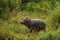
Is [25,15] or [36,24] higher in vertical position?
[36,24]

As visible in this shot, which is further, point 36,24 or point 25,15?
point 25,15

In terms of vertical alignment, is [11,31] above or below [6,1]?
below

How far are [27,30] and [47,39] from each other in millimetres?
1688

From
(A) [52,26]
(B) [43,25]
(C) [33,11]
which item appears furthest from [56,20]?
(C) [33,11]

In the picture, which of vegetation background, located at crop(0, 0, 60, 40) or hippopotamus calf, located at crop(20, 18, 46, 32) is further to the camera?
hippopotamus calf, located at crop(20, 18, 46, 32)

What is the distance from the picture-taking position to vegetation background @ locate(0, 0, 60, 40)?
739 cm

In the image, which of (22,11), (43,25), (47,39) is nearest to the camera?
(47,39)

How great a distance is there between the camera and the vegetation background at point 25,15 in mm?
7395

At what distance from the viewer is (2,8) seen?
9008 millimetres

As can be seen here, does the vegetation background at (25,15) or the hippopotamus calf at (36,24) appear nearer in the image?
the vegetation background at (25,15)

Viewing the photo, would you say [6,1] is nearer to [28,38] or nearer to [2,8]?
[2,8]

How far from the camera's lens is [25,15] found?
9914mm

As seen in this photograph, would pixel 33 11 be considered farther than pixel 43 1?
No

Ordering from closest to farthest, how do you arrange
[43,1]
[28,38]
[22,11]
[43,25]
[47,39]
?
1. [47,39]
2. [28,38]
3. [43,25]
4. [22,11]
5. [43,1]
